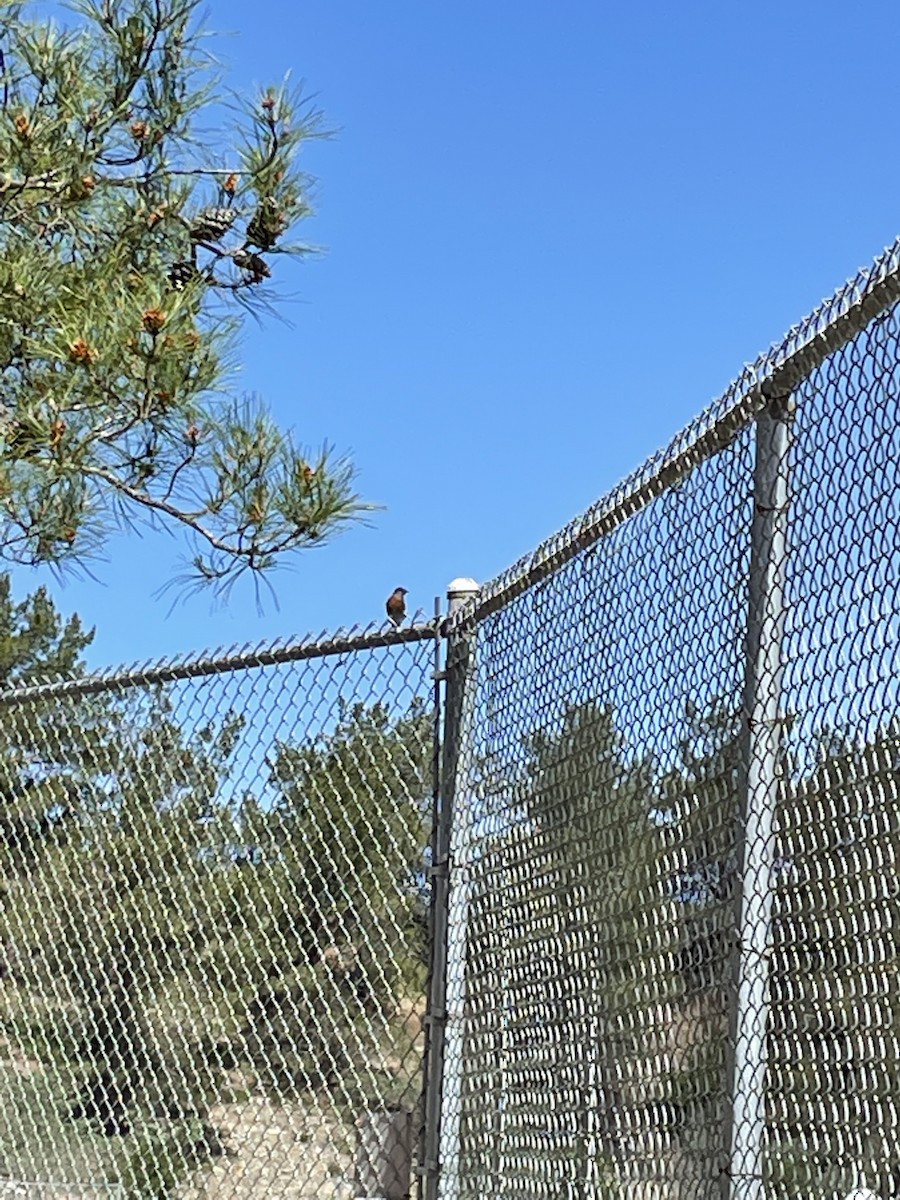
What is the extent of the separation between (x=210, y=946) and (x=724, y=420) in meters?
1.91

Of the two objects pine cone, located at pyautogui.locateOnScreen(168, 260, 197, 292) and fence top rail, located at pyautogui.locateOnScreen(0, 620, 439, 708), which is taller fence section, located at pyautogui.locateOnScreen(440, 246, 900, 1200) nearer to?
fence top rail, located at pyautogui.locateOnScreen(0, 620, 439, 708)

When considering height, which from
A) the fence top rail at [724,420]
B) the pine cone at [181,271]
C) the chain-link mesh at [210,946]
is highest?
the pine cone at [181,271]

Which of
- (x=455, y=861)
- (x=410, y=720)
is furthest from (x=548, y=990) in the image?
(x=410, y=720)

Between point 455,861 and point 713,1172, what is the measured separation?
47.8 inches

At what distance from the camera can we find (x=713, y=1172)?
1.87 metres

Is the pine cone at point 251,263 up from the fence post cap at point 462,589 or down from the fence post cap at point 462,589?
up

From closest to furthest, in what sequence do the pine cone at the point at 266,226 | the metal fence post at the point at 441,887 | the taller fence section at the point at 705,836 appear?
1. the taller fence section at the point at 705,836
2. the metal fence post at the point at 441,887
3. the pine cone at the point at 266,226

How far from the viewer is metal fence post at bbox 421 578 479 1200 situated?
2975mm

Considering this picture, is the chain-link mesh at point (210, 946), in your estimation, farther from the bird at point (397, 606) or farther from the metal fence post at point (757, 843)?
the metal fence post at point (757, 843)

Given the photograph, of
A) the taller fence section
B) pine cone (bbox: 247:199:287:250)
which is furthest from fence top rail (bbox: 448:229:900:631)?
pine cone (bbox: 247:199:287:250)

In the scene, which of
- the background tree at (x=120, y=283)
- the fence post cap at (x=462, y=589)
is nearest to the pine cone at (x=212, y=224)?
the background tree at (x=120, y=283)

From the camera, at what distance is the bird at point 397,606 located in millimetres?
3303

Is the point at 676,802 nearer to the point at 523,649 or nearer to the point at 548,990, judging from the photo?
the point at 548,990

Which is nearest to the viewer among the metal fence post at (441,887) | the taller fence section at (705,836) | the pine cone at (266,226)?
the taller fence section at (705,836)
